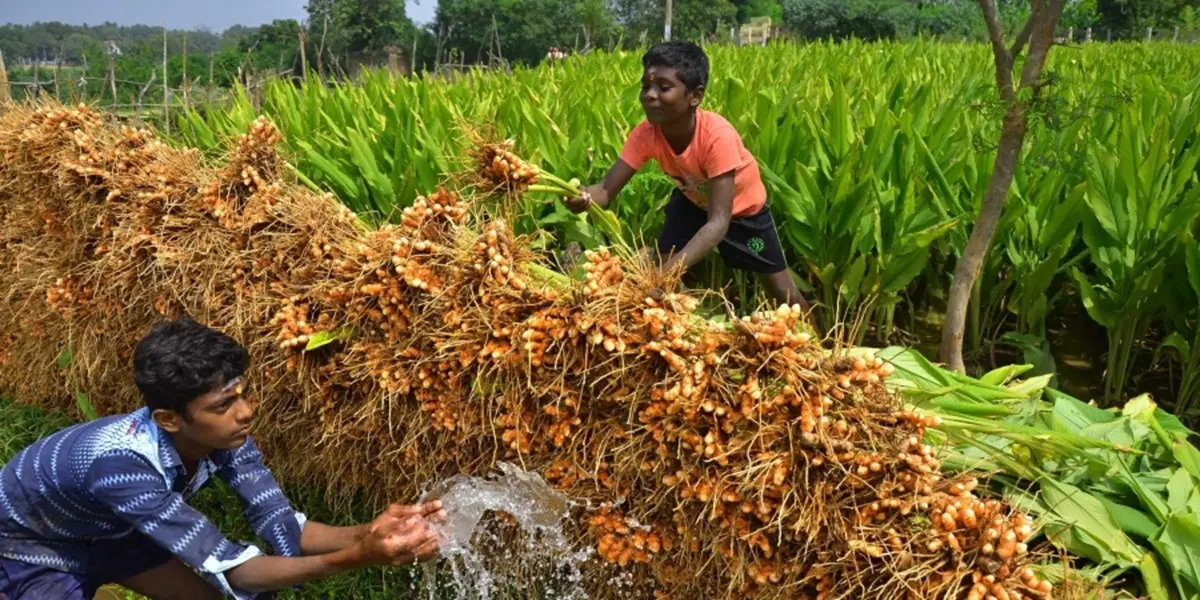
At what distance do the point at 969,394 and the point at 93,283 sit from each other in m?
2.84

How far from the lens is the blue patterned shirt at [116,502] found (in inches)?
70.9

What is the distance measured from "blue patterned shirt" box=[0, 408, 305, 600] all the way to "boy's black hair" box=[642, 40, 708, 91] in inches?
62.4

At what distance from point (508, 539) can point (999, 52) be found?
1789 mm

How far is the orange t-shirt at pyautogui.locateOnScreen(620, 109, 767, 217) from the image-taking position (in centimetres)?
→ 262

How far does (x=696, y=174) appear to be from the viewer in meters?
2.75

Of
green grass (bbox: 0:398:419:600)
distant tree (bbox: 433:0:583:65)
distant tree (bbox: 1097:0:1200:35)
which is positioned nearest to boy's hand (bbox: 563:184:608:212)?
green grass (bbox: 0:398:419:600)

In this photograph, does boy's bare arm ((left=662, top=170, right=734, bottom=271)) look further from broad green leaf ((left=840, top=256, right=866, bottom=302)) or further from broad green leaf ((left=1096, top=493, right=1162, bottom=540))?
broad green leaf ((left=1096, top=493, right=1162, bottom=540))

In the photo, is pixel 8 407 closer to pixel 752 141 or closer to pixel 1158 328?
pixel 752 141

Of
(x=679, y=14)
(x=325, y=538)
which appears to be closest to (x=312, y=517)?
(x=325, y=538)

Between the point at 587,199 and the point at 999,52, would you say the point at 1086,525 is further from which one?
the point at 587,199

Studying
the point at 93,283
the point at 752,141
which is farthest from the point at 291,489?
the point at 752,141

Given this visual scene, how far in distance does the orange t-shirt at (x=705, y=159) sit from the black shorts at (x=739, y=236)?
0.05m

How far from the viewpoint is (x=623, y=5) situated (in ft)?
187

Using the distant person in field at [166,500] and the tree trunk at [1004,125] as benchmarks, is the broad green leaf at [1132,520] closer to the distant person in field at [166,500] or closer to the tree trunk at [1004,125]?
the tree trunk at [1004,125]
